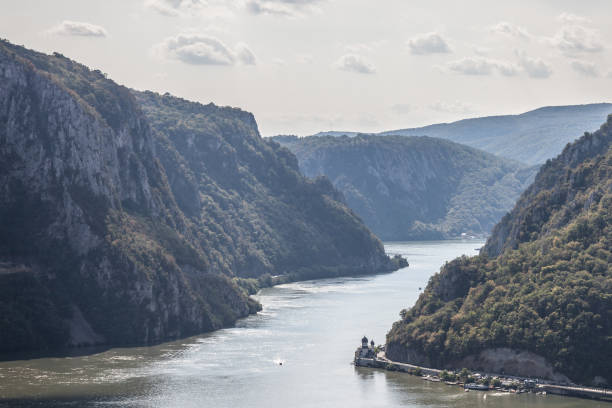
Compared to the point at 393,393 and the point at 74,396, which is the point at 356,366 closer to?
the point at 393,393

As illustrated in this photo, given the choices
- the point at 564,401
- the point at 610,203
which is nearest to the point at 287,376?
the point at 564,401

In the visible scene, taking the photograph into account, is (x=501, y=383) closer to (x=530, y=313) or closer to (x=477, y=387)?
(x=477, y=387)

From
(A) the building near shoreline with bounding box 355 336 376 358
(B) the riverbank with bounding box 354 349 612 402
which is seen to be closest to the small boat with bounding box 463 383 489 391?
(B) the riverbank with bounding box 354 349 612 402

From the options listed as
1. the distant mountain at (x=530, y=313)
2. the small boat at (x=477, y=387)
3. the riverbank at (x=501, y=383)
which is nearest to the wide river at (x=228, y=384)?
the small boat at (x=477, y=387)

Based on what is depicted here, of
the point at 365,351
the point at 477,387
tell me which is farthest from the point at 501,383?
the point at 365,351

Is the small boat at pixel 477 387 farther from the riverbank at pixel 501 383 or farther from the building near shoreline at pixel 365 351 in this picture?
the building near shoreline at pixel 365 351

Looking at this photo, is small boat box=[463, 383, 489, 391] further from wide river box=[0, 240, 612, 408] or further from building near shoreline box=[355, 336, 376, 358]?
building near shoreline box=[355, 336, 376, 358]
